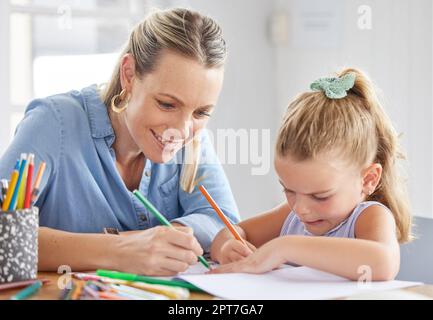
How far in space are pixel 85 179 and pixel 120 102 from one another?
18 cm

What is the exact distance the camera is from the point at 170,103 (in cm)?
130

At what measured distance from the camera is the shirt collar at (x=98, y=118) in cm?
141

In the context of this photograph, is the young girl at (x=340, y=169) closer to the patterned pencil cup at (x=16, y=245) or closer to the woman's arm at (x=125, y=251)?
the woman's arm at (x=125, y=251)

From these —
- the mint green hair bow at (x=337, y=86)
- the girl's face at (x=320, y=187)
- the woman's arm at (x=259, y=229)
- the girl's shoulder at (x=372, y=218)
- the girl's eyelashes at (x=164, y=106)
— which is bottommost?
the woman's arm at (x=259, y=229)

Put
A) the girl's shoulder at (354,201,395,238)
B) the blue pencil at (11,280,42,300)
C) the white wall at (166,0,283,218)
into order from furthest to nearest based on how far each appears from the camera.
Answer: the white wall at (166,0,283,218)
the girl's shoulder at (354,201,395,238)
the blue pencil at (11,280,42,300)

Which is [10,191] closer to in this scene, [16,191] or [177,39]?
[16,191]

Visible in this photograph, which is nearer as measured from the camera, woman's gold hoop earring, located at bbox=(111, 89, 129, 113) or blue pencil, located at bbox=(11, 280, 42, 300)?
blue pencil, located at bbox=(11, 280, 42, 300)

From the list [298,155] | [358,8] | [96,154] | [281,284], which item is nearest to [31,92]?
[358,8]

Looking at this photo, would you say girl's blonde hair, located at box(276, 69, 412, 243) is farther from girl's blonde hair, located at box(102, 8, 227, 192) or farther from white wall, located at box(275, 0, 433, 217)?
white wall, located at box(275, 0, 433, 217)

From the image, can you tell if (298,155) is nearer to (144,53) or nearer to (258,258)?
(258,258)

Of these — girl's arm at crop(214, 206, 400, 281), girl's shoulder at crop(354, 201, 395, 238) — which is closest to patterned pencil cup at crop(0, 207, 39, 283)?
girl's arm at crop(214, 206, 400, 281)

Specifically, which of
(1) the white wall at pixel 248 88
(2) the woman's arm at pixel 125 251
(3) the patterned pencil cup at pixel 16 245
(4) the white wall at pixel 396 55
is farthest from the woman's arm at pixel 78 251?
(1) the white wall at pixel 248 88

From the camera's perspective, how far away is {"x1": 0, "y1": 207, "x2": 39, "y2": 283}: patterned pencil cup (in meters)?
0.98

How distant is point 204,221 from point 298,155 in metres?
0.26
